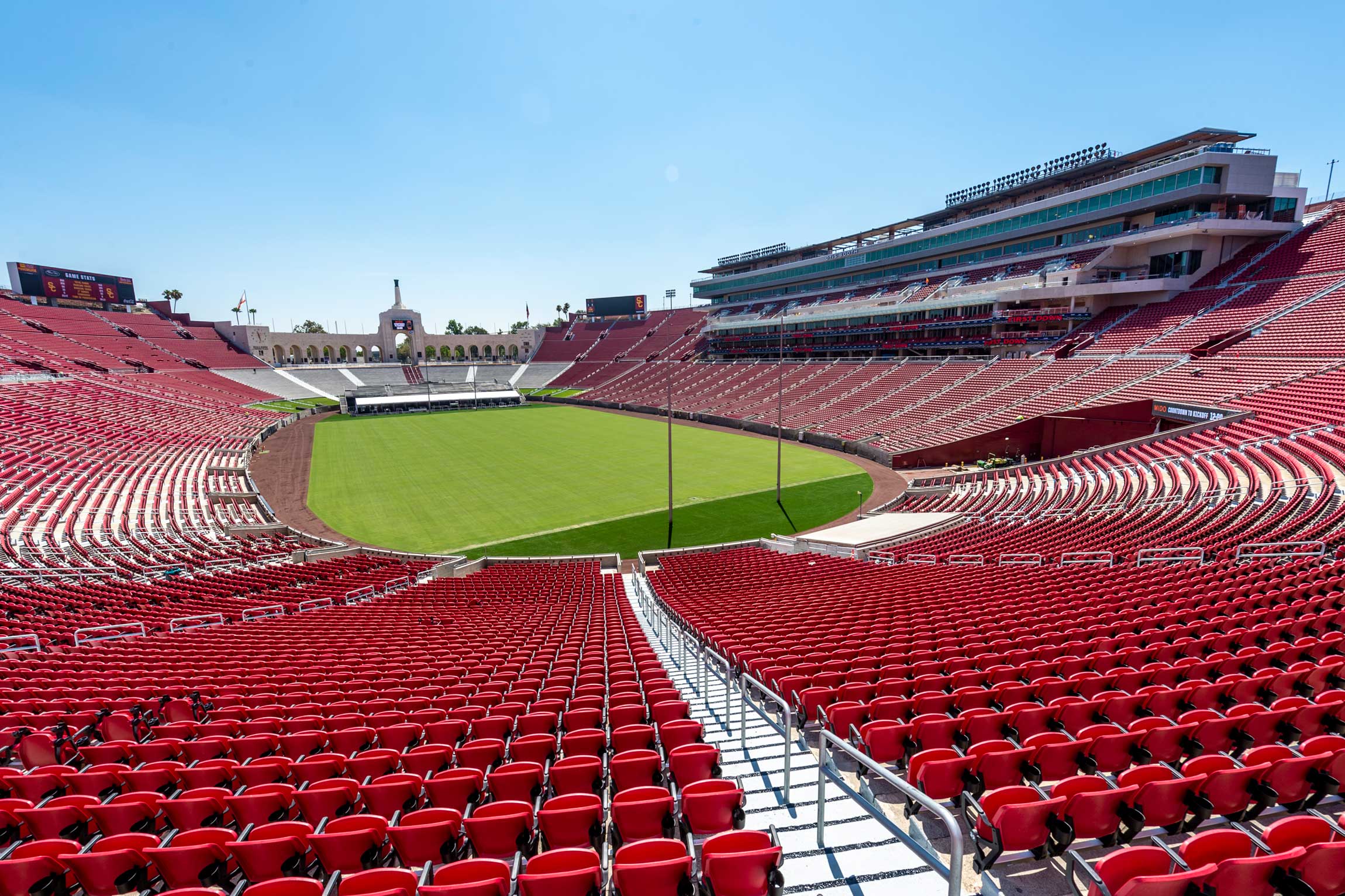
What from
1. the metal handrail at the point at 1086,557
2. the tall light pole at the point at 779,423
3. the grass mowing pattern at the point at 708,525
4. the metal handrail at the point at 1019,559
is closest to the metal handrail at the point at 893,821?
the metal handrail at the point at 1086,557

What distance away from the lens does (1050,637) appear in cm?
952

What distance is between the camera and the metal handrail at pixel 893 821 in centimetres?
362

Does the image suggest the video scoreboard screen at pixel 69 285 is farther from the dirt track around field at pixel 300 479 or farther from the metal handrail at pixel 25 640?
the metal handrail at pixel 25 640

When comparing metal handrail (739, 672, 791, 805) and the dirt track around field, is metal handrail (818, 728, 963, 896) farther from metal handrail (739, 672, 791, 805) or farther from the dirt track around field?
the dirt track around field

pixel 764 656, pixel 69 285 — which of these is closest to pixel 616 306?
pixel 69 285

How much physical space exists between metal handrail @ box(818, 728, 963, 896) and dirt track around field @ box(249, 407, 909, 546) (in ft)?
82.0

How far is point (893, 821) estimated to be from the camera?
195 inches

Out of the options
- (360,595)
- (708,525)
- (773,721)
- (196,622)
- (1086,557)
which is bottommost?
(708,525)

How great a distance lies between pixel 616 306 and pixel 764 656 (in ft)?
427

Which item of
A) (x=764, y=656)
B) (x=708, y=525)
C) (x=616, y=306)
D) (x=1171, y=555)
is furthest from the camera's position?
(x=616, y=306)

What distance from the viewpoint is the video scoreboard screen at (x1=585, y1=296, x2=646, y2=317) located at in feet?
435

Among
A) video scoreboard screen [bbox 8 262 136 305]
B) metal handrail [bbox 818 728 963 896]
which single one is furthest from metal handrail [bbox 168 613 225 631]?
video scoreboard screen [bbox 8 262 136 305]

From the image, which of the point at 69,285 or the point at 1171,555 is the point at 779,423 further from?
the point at 69,285

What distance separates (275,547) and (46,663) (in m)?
15.3
